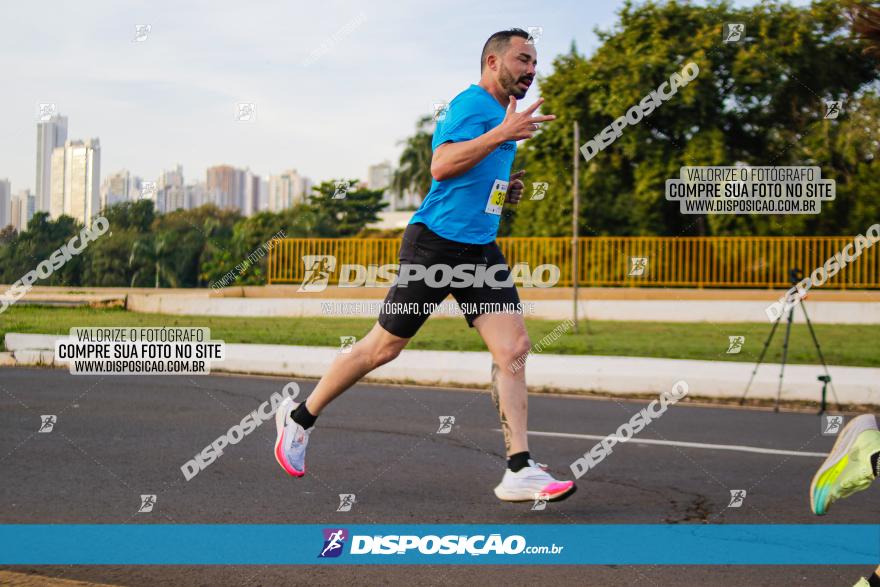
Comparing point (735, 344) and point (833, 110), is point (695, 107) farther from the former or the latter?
point (735, 344)

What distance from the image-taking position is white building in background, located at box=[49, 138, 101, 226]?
440 inches

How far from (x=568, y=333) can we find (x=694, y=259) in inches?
225

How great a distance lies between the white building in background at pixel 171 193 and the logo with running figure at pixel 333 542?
9.16 m

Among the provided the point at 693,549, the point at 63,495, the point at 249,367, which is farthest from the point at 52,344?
the point at 693,549

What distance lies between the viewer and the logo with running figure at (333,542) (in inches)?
145

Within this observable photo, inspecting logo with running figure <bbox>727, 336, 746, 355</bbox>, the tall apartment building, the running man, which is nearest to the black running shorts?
the running man

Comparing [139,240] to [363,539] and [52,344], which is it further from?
[363,539]

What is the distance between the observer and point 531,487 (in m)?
4.25

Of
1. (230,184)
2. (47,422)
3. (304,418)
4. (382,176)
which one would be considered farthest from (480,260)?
(230,184)

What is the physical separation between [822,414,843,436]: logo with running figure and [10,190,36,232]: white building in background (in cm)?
844

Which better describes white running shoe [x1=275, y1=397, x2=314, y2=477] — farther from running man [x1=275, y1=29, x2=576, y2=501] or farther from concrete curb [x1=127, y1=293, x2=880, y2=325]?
concrete curb [x1=127, y1=293, x2=880, y2=325]

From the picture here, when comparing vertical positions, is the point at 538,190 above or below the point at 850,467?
above

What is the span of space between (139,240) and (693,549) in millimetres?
13073

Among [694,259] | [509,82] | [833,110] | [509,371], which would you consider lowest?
[509,371]
